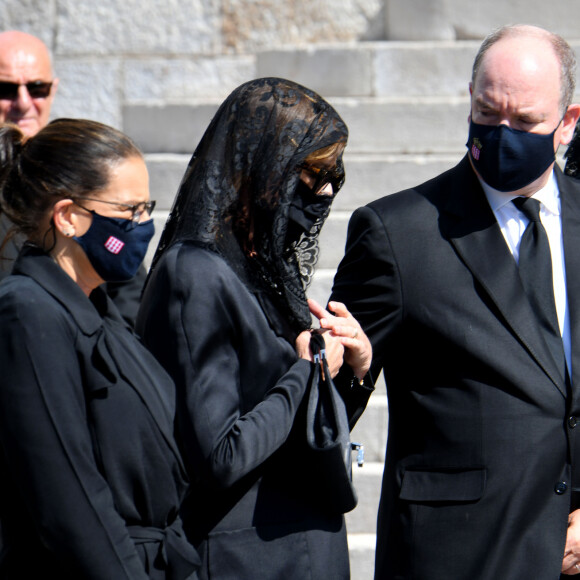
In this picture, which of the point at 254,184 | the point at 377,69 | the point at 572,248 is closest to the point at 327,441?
the point at 254,184

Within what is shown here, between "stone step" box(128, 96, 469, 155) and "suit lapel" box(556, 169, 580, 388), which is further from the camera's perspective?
"stone step" box(128, 96, 469, 155)

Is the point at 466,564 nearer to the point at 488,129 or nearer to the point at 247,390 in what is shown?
the point at 247,390

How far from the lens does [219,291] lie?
2.32 m

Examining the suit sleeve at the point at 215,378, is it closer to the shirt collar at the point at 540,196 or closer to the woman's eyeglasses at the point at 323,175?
the woman's eyeglasses at the point at 323,175

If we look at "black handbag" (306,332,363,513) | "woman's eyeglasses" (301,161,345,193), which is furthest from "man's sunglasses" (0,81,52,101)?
"black handbag" (306,332,363,513)

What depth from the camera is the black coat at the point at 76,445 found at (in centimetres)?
197

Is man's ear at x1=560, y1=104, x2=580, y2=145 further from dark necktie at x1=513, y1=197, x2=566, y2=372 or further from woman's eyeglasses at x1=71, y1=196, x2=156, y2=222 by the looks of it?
woman's eyeglasses at x1=71, y1=196, x2=156, y2=222

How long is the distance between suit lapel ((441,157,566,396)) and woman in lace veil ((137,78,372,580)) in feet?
1.19

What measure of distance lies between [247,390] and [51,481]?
547mm

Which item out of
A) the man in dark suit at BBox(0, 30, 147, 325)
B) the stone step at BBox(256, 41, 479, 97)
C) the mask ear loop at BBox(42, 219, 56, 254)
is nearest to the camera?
the mask ear loop at BBox(42, 219, 56, 254)

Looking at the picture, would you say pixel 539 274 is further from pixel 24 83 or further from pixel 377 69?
pixel 377 69

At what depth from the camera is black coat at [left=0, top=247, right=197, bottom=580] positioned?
77.6 inches

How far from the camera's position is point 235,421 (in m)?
2.30

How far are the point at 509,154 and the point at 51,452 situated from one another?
135 centimetres
